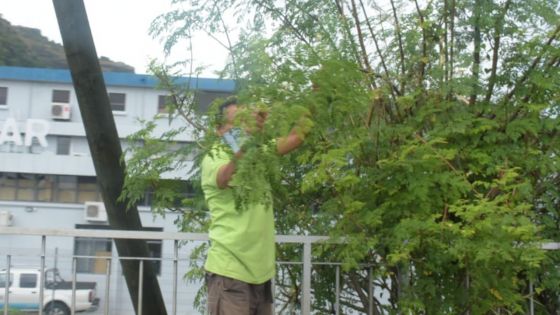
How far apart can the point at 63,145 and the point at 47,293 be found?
2136 centimetres

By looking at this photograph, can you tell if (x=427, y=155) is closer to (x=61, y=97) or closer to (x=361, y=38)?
(x=361, y=38)

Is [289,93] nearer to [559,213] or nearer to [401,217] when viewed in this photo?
[401,217]

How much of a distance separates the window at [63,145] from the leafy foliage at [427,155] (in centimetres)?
2065

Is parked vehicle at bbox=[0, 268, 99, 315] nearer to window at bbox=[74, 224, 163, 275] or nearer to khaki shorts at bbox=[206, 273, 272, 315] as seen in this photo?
window at bbox=[74, 224, 163, 275]

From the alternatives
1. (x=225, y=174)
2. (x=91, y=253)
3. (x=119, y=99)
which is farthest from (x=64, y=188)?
(x=225, y=174)

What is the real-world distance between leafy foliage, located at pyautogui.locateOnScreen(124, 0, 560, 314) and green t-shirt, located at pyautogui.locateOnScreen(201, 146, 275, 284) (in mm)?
581

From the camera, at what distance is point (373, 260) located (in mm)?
4520

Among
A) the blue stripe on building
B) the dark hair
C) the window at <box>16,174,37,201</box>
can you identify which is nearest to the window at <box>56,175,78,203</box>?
the window at <box>16,174,37,201</box>

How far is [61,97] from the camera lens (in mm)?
24031

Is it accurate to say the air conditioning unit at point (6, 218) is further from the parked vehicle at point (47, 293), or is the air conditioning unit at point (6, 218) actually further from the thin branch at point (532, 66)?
the thin branch at point (532, 66)

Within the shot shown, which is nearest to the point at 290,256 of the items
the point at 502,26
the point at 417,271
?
the point at 417,271

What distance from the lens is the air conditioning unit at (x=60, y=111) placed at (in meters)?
23.7

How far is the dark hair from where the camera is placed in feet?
10.2

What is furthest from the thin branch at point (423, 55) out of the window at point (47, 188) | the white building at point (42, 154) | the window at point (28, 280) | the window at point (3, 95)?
the window at point (3, 95)
